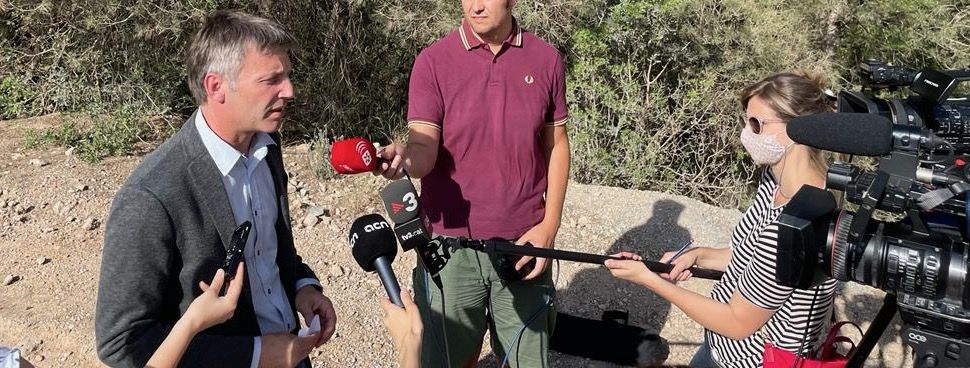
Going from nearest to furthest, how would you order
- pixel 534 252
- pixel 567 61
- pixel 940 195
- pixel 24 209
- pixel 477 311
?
pixel 940 195
pixel 534 252
pixel 477 311
pixel 24 209
pixel 567 61

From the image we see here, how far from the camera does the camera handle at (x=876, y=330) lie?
1.87 metres

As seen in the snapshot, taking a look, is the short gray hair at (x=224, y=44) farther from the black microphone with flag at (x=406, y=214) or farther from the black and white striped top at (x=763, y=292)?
the black and white striped top at (x=763, y=292)

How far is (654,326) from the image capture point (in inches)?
175

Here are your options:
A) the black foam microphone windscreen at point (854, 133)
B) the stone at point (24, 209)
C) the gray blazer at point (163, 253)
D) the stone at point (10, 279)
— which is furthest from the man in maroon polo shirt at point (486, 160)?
the stone at point (24, 209)

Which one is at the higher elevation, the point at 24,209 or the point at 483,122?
the point at 483,122

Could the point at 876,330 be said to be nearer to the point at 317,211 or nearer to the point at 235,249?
the point at 235,249

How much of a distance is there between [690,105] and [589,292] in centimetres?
444

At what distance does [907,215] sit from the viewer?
1.63 metres

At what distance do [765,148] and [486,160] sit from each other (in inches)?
38.4

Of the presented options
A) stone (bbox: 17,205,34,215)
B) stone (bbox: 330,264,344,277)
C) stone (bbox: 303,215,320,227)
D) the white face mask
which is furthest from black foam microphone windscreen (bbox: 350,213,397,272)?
stone (bbox: 17,205,34,215)

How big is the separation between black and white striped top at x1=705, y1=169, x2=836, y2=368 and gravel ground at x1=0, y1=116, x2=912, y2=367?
1664 millimetres

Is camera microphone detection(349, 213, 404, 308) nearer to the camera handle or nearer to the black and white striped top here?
the black and white striped top

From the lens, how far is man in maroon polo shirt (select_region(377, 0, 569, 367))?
8.69 feet

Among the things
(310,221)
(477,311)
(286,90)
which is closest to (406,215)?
(286,90)
